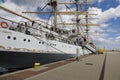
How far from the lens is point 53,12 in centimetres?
3325

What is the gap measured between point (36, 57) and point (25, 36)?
2735 mm

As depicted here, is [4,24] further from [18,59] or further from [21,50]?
[18,59]

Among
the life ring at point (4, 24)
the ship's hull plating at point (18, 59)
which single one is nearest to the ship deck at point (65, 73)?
the ship's hull plating at point (18, 59)

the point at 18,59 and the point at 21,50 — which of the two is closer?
the point at 18,59

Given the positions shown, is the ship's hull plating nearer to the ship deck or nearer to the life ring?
the life ring

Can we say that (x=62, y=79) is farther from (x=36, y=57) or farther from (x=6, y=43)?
(x=36, y=57)

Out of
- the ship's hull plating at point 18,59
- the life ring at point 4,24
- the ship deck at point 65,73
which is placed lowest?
the ship deck at point 65,73

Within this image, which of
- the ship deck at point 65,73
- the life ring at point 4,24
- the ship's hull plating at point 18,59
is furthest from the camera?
the life ring at point 4,24

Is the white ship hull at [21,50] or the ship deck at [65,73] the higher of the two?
the white ship hull at [21,50]

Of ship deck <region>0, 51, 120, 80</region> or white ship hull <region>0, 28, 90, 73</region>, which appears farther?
white ship hull <region>0, 28, 90, 73</region>

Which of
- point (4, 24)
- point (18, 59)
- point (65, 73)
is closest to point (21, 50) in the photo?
point (18, 59)

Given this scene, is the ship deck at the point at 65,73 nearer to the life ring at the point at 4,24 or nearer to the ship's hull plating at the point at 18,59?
the ship's hull plating at the point at 18,59

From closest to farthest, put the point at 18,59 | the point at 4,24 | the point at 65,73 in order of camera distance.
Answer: the point at 65,73
the point at 4,24
the point at 18,59

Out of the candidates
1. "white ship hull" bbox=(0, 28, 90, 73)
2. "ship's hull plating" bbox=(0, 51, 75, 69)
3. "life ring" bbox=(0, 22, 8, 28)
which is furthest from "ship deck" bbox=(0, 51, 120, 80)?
"life ring" bbox=(0, 22, 8, 28)
